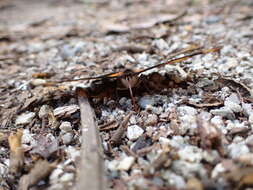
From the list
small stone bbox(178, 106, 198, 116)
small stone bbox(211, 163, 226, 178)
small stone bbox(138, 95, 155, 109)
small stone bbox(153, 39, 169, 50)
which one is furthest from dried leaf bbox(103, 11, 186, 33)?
small stone bbox(211, 163, 226, 178)

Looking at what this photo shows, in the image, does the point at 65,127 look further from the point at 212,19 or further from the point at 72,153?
the point at 212,19

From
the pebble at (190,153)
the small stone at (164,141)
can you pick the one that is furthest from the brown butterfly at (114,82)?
the pebble at (190,153)

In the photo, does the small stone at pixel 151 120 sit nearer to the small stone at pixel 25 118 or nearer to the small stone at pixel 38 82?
the small stone at pixel 25 118

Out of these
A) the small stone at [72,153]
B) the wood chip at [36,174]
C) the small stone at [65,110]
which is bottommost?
the wood chip at [36,174]

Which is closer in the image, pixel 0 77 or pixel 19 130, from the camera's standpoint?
pixel 19 130

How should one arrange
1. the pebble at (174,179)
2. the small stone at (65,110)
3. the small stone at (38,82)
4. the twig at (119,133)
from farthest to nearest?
the small stone at (38,82), the small stone at (65,110), the twig at (119,133), the pebble at (174,179)

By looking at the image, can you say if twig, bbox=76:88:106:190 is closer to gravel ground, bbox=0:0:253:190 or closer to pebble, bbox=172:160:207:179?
gravel ground, bbox=0:0:253:190

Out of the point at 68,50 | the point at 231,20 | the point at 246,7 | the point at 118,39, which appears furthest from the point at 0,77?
the point at 246,7

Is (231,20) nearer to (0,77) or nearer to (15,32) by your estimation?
(0,77)
